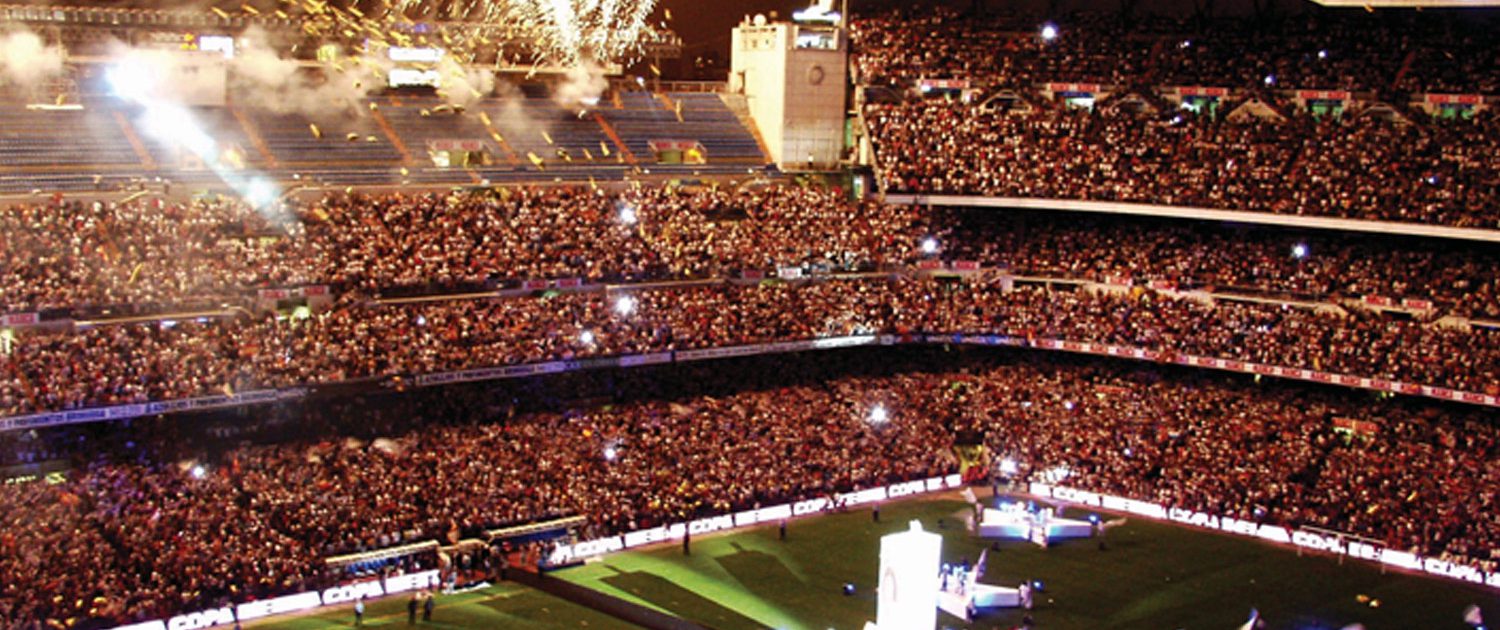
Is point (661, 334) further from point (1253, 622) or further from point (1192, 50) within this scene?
point (1192, 50)

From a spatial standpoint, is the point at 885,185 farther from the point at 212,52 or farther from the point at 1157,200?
the point at 212,52

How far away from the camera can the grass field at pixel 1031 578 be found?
118 feet

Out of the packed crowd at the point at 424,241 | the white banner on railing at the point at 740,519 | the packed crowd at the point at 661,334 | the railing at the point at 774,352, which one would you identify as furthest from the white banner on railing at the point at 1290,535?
the packed crowd at the point at 424,241

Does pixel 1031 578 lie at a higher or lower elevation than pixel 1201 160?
lower

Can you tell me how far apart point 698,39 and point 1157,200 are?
2248cm

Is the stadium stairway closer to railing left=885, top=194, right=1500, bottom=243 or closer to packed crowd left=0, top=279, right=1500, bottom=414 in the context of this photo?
packed crowd left=0, top=279, right=1500, bottom=414

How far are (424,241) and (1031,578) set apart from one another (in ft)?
67.7

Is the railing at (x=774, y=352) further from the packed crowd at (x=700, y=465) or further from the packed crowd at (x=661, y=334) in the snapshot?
the packed crowd at (x=700, y=465)

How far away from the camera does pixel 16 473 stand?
3741 cm

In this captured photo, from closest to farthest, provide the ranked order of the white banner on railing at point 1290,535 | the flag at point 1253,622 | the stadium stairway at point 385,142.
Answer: the flag at point 1253,622 → the white banner on railing at point 1290,535 → the stadium stairway at point 385,142

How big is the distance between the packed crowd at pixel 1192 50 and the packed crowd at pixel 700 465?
35.1 feet

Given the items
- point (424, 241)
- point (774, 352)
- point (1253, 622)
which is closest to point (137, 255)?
point (424, 241)

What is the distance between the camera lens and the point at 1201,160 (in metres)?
51.0

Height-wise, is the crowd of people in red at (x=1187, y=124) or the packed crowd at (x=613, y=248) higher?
the crowd of people in red at (x=1187, y=124)
